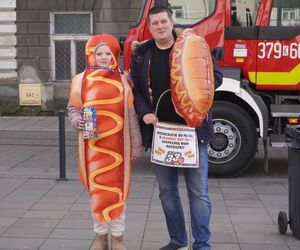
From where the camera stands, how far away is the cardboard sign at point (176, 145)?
4395 millimetres

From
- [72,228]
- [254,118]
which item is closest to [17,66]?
[254,118]

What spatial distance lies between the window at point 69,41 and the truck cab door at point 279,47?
9.38m

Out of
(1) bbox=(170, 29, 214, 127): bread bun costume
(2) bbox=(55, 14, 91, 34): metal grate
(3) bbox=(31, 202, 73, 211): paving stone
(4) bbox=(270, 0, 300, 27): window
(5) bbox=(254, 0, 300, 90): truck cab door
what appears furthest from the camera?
(2) bbox=(55, 14, 91, 34): metal grate

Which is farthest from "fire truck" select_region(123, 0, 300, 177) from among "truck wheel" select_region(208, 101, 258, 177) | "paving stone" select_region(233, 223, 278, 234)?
"paving stone" select_region(233, 223, 278, 234)

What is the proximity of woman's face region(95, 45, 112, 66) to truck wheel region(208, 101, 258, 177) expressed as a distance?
3.61 meters

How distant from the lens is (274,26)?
25.6 feet

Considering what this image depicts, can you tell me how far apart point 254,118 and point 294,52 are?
3.47ft

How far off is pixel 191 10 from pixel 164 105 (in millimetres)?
3751

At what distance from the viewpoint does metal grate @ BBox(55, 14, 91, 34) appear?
16562 mm

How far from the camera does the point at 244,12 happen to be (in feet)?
25.9

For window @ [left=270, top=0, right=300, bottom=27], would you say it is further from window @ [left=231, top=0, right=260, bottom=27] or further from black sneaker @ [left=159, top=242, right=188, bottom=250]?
black sneaker @ [left=159, top=242, right=188, bottom=250]

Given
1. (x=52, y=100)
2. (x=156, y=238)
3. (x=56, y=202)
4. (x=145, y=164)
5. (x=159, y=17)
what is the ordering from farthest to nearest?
(x=52, y=100), (x=145, y=164), (x=56, y=202), (x=156, y=238), (x=159, y=17)

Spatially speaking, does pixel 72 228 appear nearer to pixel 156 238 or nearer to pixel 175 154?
pixel 156 238

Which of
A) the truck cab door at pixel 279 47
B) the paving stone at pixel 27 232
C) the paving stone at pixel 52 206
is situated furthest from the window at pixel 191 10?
the paving stone at pixel 27 232
